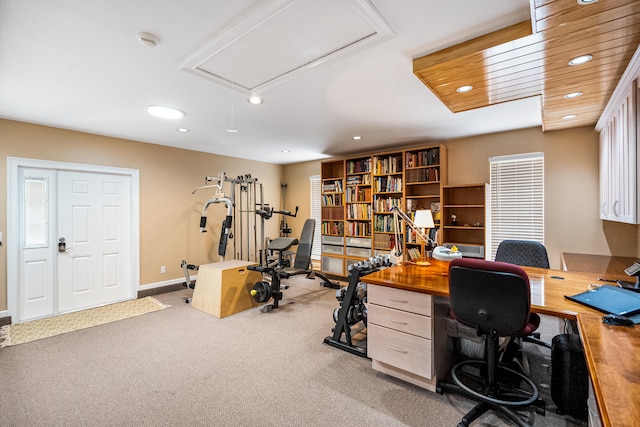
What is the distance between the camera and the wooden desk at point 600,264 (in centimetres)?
242

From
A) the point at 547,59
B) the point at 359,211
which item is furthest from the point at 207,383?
the point at 359,211

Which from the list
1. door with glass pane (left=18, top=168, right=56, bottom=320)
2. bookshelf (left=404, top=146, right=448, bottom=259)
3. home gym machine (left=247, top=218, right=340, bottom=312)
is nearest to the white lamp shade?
bookshelf (left=404, top=146, right=448, bottom=259)

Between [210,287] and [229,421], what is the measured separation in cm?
223

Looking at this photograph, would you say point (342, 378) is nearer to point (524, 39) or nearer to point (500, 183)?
point (524, 39)

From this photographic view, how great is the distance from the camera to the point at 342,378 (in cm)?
235

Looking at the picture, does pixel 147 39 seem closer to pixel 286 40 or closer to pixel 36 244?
pixel 286 40

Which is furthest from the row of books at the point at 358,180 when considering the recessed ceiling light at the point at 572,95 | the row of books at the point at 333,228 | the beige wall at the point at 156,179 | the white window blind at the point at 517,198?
the recessed ceiling light at the point at 572,95

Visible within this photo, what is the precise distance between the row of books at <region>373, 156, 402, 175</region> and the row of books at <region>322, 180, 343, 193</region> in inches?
33.0

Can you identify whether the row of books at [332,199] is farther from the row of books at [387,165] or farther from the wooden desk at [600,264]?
the wooden desk at [600,264]

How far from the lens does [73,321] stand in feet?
11.9

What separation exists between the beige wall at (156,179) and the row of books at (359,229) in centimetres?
253

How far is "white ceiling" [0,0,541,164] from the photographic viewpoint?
5.36 ft

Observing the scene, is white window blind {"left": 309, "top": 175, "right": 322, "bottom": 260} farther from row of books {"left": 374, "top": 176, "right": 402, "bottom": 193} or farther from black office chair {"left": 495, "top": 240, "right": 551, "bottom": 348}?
black office chair {"left": 495, "top": 240, "right": 551, "bottom": 348}

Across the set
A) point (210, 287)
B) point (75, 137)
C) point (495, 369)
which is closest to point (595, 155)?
point (495, 369)
